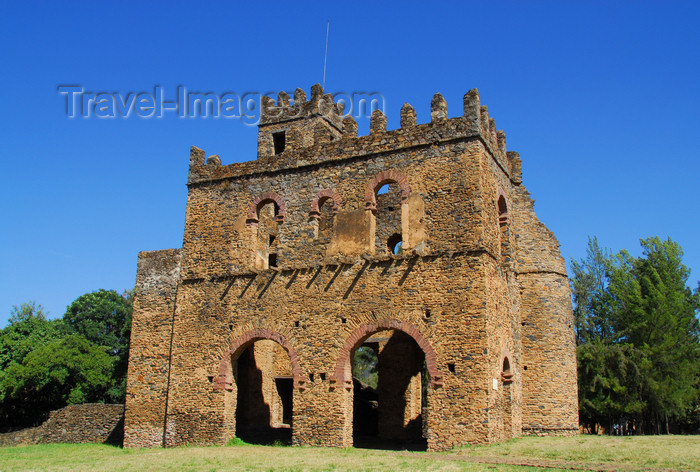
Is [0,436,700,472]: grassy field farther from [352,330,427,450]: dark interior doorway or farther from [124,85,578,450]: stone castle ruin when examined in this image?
[352,330,427,450]: dark interior doorway

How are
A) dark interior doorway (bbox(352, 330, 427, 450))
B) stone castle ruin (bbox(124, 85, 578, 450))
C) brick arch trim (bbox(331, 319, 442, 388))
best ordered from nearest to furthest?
stone castle ruin (bbox(124, 85, 578, 450)) → brick arch trim (bbox(331, 319, 442, 388)) → dark interior doorway (bbox(352, 330, 427, 450))

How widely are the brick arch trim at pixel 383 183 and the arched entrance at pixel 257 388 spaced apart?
462cm

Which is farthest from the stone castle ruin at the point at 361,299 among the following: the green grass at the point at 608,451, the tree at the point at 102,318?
the tree at the point at 102,318

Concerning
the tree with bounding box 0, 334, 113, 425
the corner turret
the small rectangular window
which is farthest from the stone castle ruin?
the tree with bounding box 0, 334, 113, 425

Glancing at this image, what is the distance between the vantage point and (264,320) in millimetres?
18516

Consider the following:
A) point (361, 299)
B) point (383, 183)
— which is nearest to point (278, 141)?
point (383, 183)

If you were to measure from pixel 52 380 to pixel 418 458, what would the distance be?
841 inches

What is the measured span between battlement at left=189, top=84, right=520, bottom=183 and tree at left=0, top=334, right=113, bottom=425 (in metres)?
13.6

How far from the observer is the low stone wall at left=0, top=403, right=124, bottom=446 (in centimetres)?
2255

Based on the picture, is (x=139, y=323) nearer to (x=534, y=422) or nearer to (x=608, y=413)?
(x=534, y=422)

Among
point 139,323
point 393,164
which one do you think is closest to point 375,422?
point 139,323

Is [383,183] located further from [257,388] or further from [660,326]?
[660,326]

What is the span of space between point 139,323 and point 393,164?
33.3 feet

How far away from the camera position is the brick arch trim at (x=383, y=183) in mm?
17864
